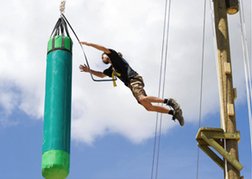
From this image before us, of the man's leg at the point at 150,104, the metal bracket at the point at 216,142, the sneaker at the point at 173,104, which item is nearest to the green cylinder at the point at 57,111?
the man's leg at the point at 150,104

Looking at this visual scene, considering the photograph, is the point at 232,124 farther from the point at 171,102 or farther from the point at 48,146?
the point at 48,146

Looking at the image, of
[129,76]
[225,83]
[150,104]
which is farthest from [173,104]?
[225,83]

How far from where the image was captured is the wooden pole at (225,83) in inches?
322

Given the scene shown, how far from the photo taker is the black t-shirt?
8.08 meters

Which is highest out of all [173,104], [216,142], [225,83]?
[225,83]

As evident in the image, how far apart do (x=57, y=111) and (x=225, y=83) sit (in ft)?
10.3

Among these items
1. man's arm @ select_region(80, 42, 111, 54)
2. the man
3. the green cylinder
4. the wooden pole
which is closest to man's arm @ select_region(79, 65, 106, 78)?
the man

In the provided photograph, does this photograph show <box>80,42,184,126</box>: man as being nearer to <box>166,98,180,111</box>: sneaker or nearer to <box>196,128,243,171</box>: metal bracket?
<box>166,98,180,111</box>: sneaker

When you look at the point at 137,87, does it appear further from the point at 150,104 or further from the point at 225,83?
the point at 225,83

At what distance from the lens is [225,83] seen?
27.9ft

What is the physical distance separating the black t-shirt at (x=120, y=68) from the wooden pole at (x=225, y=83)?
4.36ft

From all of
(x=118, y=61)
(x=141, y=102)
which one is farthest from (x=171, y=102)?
(x=118, y=61)

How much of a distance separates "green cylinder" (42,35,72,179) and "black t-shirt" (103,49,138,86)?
4.74 ft

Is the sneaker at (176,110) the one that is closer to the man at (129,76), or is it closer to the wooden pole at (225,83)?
the man at (129,76)
